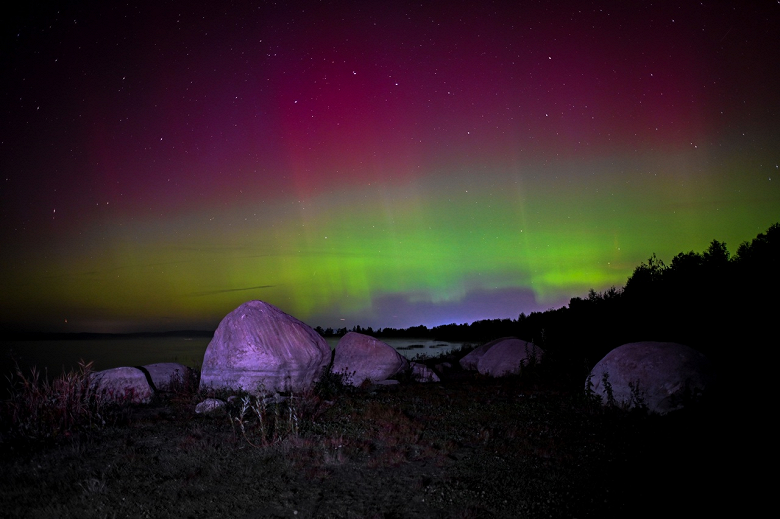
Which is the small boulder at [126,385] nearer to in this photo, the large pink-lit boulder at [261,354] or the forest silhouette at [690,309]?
the large pink-lit boulder at [261,354]

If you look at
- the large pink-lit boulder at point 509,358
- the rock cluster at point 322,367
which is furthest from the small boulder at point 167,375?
the large pink-lit boulder at point 509,358

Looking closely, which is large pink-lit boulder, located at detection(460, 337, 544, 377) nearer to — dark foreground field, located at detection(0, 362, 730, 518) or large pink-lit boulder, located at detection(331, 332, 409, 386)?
large pink-lit boulder, located at detection(331, 332, 409, 386)

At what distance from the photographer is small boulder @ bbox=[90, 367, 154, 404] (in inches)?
520

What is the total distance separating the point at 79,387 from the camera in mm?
10281

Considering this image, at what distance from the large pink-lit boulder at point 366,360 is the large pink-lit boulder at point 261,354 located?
237 cm

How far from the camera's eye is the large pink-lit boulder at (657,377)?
1073cm

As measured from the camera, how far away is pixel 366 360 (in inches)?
715

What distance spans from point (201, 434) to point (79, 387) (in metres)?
3.38

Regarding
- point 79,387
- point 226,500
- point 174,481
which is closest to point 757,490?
point 226,500

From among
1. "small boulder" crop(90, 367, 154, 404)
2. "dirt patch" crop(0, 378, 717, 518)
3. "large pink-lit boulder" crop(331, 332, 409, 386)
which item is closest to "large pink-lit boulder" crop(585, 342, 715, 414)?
"dirt patch" crop(0, 378, 717, 518)

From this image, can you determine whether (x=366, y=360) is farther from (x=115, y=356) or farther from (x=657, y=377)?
(x=115, y=356)

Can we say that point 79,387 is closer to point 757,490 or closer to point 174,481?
point 174,481

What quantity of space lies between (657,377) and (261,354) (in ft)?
35.9

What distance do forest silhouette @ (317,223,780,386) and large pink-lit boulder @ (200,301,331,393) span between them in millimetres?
9143
